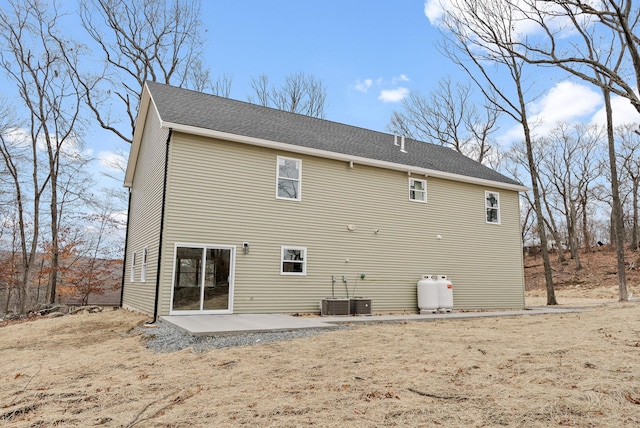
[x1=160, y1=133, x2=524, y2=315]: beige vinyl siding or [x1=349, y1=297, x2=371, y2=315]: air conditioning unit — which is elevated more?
[x1=160, y1=133, x2=524, y2=315]: beige vinyl siding

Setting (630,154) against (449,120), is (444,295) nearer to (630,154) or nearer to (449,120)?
(449,120)

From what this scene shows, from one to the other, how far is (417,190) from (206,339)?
8.20m

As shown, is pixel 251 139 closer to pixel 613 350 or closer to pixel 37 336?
pixel 37 336

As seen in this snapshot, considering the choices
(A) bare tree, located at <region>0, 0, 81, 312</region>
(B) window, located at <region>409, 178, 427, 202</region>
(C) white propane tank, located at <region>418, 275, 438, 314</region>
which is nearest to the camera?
(C) white propane tank, located at <region>418, 275, 438, 314</region>

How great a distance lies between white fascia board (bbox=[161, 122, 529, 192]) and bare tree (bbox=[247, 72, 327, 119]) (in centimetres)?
1406

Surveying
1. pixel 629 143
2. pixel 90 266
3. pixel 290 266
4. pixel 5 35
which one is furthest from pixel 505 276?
pixel 5 35

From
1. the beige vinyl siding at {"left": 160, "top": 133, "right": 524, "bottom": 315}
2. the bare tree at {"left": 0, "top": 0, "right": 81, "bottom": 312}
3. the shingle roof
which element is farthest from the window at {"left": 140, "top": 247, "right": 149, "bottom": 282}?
the bare tree at {"left": 0, "top": 0, "right": 81, "bottom": 312}

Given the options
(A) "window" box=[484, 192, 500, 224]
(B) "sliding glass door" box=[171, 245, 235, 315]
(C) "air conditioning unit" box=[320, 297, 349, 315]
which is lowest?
(C) "air conditioning unit" box=[320, 297, 349, 315]

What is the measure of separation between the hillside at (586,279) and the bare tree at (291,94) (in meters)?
16.0

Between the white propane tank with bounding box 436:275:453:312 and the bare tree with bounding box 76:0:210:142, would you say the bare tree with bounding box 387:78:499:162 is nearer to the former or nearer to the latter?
the bare tree with bounding box 76:0:210:142

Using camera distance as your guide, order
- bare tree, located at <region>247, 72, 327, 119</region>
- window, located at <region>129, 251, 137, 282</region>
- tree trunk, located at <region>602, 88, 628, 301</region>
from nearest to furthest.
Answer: window, located at <region>129, 251, 137, 282</region>, tree trunk, located at <region>602, 88, 628, 301</region>, bare tree, located at <region>247, 72, 327, 119</region>

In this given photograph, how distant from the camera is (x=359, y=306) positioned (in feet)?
34.0

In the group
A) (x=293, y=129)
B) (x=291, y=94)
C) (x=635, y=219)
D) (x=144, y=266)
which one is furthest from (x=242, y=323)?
(x=635, y=219)

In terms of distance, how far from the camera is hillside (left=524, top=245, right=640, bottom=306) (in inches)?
722
